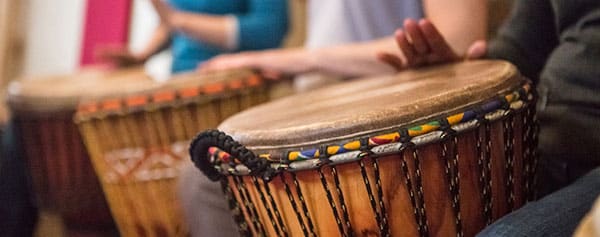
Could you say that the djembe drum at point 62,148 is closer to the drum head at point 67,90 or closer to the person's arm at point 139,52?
the drum head at point 67,90

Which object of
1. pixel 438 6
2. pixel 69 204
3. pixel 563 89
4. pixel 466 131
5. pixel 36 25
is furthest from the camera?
pixel 36 25

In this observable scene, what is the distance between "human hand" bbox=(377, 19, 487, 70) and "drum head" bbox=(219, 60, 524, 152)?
0.26ft

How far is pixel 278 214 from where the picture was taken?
2.80 feet

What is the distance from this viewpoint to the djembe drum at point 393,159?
762mm

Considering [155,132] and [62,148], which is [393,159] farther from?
[62,148]

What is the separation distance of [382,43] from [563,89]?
31 cm

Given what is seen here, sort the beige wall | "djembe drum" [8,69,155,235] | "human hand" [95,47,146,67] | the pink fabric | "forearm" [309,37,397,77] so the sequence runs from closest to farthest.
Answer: "forearm" [309,37,397,77] → "djembe drum" [8,69,155,235] → "human hand" [95,47,146,67] → the pink fabric → the beige wall

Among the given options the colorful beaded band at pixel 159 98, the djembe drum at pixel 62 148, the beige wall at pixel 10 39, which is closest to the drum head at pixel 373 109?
the colorful beaded band at pixel 159 98

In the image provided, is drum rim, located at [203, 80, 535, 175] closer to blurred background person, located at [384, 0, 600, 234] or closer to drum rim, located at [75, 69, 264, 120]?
blurred background person, located at [384, 0, 600, 234]

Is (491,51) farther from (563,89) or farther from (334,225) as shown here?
(334,225)

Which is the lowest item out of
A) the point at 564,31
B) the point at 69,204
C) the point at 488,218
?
the point at 69,204

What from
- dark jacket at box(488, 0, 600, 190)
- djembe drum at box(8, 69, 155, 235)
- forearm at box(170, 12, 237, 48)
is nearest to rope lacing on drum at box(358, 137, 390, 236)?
dark jacket at box(488, 0, 600, 190)

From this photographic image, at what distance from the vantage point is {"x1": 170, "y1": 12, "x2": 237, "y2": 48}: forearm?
5.24 feet

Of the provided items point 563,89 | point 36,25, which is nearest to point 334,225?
point 563,89
